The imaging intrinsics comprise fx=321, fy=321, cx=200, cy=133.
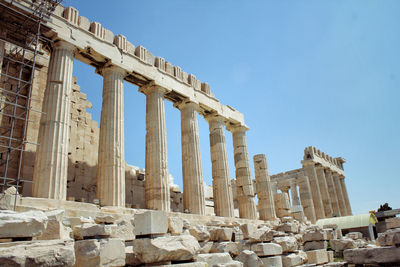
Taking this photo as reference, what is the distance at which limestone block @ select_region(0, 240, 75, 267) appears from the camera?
12.1 ft

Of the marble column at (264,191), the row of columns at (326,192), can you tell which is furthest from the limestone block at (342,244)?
the row of columns at (326,192)

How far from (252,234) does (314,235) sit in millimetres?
3764

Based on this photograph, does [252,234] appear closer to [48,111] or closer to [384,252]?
[384,252]

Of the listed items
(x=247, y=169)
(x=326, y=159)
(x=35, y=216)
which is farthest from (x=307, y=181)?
(x=35, y=216)

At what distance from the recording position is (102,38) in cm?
1445

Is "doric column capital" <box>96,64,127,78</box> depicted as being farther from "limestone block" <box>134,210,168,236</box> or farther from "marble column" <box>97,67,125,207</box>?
"limestone block" <box>134,210,168,236</box>

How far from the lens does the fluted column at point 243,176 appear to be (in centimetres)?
1994

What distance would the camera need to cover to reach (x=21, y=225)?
14.5ft

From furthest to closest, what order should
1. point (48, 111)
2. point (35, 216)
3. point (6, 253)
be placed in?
1. point (48, 111)
2. point (35, 216)
3. point (6, 253)

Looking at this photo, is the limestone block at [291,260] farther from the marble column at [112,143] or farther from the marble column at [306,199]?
the marble column at [306,199]

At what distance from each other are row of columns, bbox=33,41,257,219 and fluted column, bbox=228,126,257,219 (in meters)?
0.06

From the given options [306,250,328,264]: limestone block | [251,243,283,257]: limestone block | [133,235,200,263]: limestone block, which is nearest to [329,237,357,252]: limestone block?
[306,250,328,264]: limestone block

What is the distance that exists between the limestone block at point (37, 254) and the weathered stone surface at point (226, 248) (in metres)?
4.80

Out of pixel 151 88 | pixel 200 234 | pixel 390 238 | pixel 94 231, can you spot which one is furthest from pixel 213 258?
pixel 151 88
